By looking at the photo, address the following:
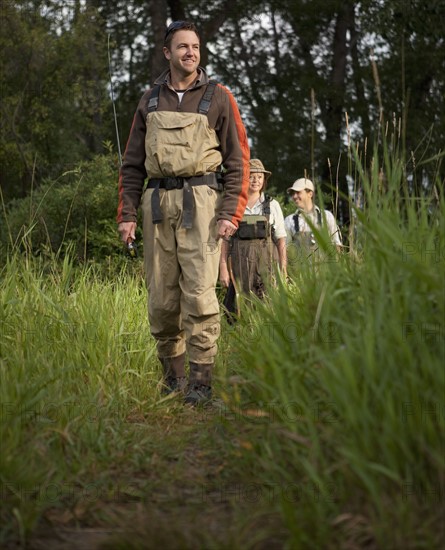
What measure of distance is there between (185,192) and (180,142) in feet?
0.96

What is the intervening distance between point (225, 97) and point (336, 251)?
4.46ft

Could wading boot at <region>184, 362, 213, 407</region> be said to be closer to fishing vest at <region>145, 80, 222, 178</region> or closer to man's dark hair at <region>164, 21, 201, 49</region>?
fishing vest at <region>145, 80, 222, 178</region>

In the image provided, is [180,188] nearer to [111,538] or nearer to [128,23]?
[111,538]

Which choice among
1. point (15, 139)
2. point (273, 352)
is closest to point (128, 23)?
point (15, 139)

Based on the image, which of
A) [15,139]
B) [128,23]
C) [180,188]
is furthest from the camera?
[128,23]

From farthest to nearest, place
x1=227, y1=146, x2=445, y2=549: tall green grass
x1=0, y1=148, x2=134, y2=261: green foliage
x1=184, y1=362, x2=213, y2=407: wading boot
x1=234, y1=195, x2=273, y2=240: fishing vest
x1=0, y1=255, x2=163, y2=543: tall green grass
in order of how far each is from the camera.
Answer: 1. x1=0, y1=148, x2=134, y2=261: green foliage
2. x1=234, y1=195, x2=273, y2=240: fishing vest
3. x1=184, y1=362, x2=213, y2=407: wading boot
4. x1=0, y1=255, x2=163, y2=543: tall green grass
5. x1=227, y1=146, x2=445, y2=549: tall green grass

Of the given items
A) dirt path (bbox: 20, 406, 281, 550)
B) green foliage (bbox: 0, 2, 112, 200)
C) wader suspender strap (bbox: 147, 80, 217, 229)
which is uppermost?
green foliage (bbox: 0, 2, 112, 200)

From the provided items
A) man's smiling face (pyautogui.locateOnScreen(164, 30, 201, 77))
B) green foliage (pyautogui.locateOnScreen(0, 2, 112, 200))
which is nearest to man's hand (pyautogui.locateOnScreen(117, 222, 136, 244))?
man's smiling face (pyautogui.locateOnScreen(164, 30, 201, 77))

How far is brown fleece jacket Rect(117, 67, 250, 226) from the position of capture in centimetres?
529

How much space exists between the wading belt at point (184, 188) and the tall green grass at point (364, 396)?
1120mm

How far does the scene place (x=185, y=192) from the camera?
5.19 metres

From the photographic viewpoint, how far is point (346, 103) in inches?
1014

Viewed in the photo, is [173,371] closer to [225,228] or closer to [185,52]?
[225,228]

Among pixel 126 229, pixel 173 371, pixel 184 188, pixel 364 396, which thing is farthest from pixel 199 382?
pixel 364 396
